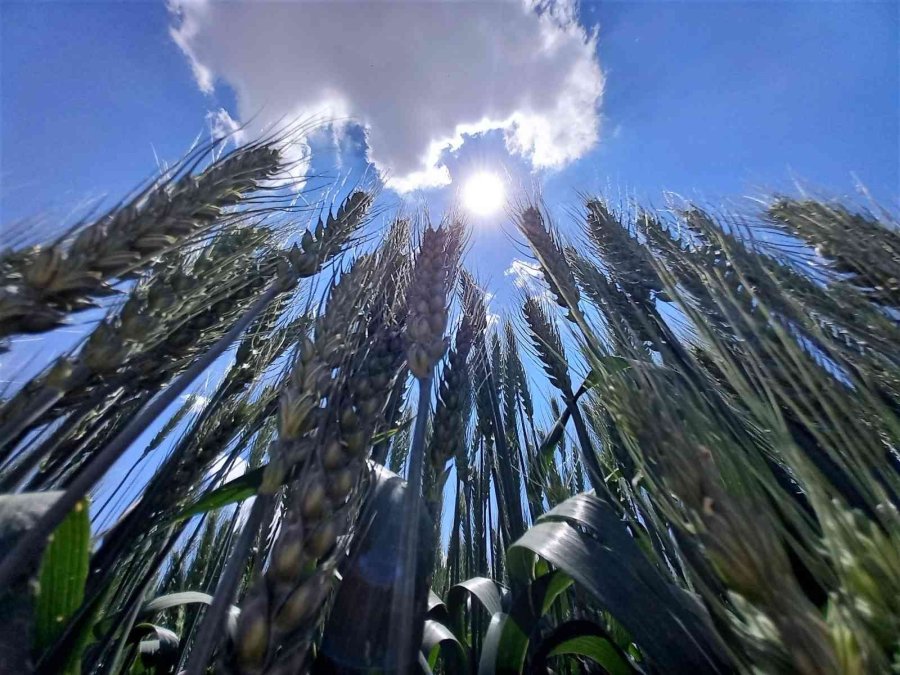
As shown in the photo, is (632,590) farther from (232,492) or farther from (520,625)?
(232,492)

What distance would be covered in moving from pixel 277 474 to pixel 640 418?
2.23 feet

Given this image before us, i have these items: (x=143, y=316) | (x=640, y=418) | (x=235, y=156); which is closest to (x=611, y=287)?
(x=640, y=418)

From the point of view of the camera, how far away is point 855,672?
0.50 m

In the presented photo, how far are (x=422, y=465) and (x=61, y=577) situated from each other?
78 centimetres

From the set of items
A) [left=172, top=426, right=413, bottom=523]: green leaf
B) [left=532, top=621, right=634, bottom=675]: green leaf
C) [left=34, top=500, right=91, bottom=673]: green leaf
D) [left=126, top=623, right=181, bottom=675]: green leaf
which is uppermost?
Result: [left=172, top=426, right=413, bottom=523]: green leaf

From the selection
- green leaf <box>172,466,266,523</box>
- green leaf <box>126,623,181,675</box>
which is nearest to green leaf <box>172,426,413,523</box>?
green leaf <box>172,466,266,523</box>

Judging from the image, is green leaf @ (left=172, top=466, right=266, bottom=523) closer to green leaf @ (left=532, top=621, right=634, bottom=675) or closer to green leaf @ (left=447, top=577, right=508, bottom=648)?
green leaf @ (left=447, top=577, right=508, bottom=648)

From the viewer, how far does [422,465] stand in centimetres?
113

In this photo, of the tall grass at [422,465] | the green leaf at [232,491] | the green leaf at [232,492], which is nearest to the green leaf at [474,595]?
the tall grass at [422,465]

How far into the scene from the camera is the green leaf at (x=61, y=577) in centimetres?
100

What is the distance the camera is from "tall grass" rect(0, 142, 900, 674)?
0.69 metres

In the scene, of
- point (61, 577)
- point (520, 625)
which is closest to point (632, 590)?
point (520, 625)

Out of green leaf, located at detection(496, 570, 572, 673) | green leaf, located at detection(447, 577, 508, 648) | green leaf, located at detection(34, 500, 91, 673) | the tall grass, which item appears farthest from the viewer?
green leaf, located at detection(447, 577, 508, 648)

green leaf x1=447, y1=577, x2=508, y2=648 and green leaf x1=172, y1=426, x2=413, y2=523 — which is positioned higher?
green leaf x1=172, y1=426, x2=413, y2=523
